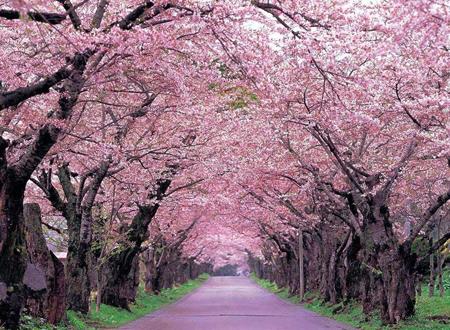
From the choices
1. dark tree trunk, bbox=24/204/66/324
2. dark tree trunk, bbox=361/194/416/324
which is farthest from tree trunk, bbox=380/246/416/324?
dark tree trunk, bbox=24/204/66/324

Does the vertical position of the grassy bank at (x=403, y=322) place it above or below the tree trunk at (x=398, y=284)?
below

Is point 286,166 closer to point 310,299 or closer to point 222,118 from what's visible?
point 222,118

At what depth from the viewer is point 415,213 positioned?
3250cm

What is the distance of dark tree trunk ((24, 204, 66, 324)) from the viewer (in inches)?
619

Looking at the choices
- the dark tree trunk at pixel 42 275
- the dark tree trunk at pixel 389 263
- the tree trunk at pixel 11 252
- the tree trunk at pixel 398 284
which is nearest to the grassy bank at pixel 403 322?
the tree trunk at pixel 398 284

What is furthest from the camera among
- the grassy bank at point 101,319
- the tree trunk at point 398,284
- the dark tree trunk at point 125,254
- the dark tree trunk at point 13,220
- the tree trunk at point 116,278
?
the tree trunk at point 116,278

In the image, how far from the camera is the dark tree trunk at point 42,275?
51.5ft

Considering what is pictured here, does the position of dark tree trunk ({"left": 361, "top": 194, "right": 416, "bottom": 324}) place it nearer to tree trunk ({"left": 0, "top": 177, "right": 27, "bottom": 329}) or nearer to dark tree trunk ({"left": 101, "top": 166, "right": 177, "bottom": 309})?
dark tree trunk ({"left": 101, "top": 166, "right": 177, "bottom": 309})

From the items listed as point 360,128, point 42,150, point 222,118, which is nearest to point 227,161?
point 222,118

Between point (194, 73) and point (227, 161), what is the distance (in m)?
10.2

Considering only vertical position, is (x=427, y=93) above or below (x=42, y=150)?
above

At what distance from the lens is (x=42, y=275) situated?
15820mm

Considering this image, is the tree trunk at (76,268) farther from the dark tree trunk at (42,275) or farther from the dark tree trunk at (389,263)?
the dark tree trunk at (389,263)

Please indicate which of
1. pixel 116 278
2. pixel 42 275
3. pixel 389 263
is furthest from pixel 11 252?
pixel 116 278
